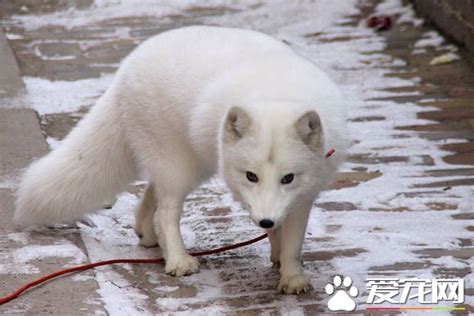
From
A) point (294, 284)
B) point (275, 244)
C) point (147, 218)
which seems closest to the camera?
point (294, 284)

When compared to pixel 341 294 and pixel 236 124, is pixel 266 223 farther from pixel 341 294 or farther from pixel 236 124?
pixel 341 294

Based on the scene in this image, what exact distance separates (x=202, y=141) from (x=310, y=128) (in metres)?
0.53

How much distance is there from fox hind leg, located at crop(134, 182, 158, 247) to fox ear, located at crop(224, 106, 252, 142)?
0.94 meters

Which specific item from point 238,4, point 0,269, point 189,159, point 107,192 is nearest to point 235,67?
point 189,159

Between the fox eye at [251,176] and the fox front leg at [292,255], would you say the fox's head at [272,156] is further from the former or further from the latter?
the fox front leg at [292,255]

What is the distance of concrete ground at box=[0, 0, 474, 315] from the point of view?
4277 mm

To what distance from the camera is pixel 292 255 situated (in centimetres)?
437

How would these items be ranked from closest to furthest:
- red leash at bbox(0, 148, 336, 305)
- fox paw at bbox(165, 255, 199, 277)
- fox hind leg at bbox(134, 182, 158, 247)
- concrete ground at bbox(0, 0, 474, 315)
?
red leash at bbox(0, 148, 336, 305) < concrete ground at bbox(0, 0, 474, 315) < fox paw at bbox(165, 255, 199, 277) < fox hind leg at bbox(134, 182, 158, 247)

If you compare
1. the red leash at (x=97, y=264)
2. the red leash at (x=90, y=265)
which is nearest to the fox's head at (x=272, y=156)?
the red leash at (x=97, y=264)

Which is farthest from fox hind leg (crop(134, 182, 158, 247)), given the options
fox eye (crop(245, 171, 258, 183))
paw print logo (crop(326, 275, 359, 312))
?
fox eye (crop(245, 171, 258, 183))

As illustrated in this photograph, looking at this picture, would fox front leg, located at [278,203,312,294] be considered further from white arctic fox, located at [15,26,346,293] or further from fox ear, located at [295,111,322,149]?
fox ear, located at [295,111,322,149]

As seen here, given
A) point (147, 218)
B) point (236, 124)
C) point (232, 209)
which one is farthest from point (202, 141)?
point (232, 209)

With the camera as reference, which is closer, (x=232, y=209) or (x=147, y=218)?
(x=147, y=218)

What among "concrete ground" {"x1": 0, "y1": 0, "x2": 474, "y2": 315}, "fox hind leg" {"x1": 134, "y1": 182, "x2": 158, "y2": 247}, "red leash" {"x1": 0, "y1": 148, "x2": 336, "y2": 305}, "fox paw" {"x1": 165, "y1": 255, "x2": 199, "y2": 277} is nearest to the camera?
"red leash" {"x1": 0, "y1": 148, "x2": 336, "y2": 305}
